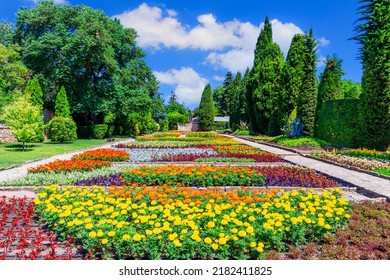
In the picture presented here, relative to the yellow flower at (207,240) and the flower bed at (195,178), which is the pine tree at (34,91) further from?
the yellow flower at (207,240)

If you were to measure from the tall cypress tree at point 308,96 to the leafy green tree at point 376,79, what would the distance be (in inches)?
204

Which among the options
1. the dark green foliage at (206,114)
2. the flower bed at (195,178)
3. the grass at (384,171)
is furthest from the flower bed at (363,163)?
the dark green foliage at (206,114)

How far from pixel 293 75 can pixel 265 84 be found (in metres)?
6.56

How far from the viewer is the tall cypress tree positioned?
2128 cm

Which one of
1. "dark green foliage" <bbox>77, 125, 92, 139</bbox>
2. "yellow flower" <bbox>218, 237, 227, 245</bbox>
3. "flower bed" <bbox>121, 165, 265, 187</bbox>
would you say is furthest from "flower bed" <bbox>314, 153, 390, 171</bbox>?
"dark green foliage" <bbox>77, 125, 92, 139</bbox>

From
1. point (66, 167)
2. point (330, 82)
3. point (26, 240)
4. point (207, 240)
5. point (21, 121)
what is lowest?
point (26, 240)

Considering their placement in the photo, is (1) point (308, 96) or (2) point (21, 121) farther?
(1) point (308, 96)

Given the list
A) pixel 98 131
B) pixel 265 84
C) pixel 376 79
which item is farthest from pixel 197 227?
pixel 265 84

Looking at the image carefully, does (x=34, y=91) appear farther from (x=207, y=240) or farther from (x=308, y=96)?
(x=207, y=240)

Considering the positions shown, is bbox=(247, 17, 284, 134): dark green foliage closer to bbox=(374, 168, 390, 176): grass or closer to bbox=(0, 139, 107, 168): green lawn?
bbox=(374, 168, 390, 176): grass

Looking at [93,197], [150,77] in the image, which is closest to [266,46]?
[150,77]

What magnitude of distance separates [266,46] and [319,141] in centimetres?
1841

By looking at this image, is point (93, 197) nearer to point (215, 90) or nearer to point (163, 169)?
point (163, 169)

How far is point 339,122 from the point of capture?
18.1 meters
